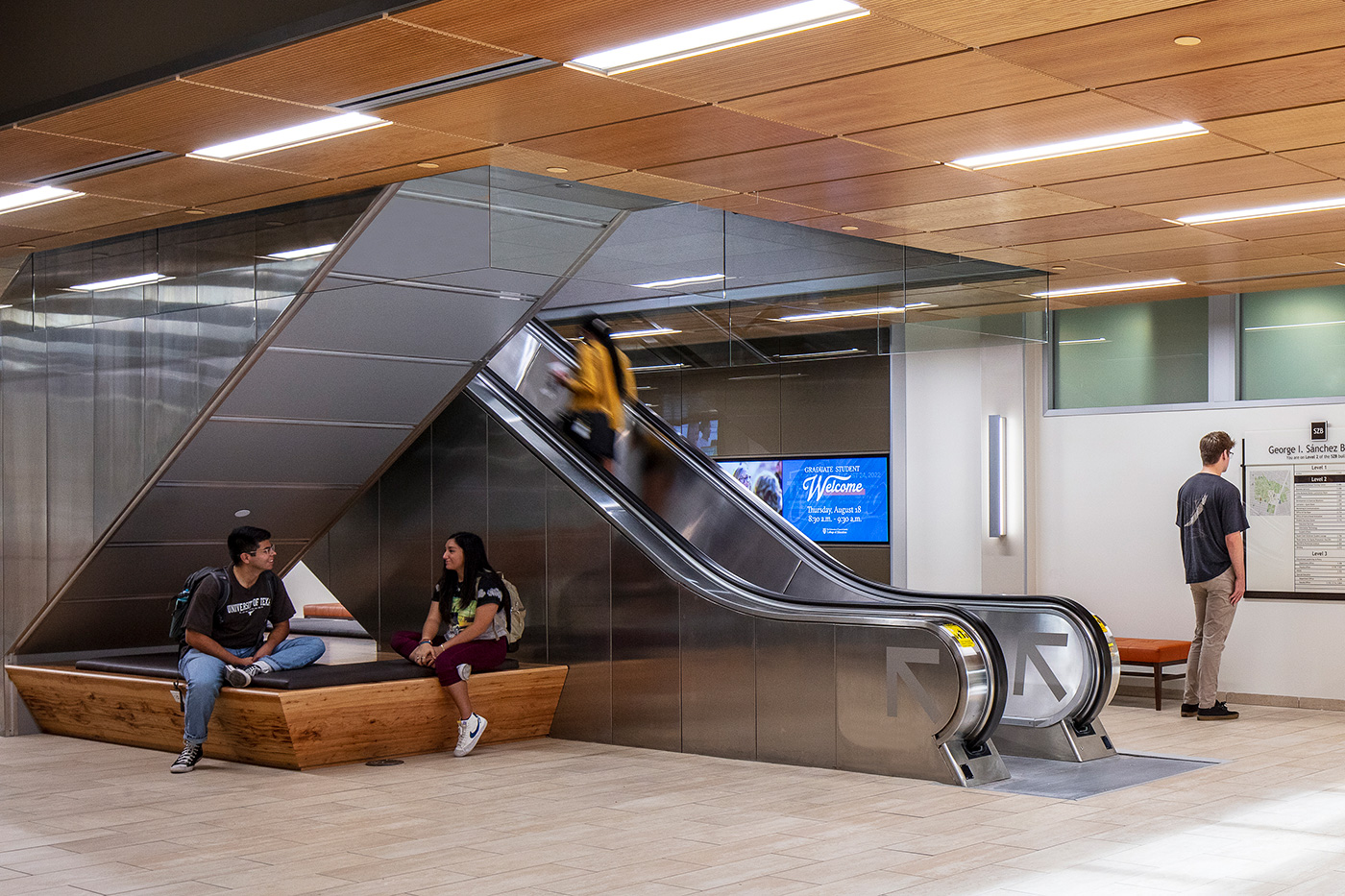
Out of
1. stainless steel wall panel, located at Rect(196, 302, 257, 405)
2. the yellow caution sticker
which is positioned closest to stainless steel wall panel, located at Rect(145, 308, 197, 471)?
stainless steel wall panel, located at Rect(196, 302, 257, 405)

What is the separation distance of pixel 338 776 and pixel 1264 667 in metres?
7.00

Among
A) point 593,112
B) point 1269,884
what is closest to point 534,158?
point 593,112

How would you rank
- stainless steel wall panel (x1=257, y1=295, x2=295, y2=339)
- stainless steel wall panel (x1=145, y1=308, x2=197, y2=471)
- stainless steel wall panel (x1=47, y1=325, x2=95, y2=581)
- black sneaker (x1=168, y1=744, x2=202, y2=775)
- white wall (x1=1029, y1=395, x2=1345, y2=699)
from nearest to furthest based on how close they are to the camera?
stainless steel wall panel (x1=257, y1=295, x2=295, y2=339) < black sneaker (x1=168, y1=744, x2=202, y2=775) < stainless steel wall panel (x1=145, y1=308, x2=197, y2=471) < stainless steel wall panel (x1=47, y1=325, x2=95, y2=581) < white wall (x1=1029, y1=395, x2=1345, y2=699)

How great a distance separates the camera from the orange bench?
10391mm

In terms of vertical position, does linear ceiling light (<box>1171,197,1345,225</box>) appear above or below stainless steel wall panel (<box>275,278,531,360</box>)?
above

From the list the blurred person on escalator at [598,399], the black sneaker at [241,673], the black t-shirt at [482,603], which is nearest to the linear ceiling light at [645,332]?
the blurred person on escalator at [598,399]

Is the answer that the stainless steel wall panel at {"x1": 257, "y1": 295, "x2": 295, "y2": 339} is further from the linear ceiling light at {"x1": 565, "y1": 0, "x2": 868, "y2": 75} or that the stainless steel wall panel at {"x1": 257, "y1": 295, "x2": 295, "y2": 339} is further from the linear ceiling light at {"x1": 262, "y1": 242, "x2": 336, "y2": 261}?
the linear ceiling light at {"x1": 565, "y1": 0, "x2": 868, "y2": 75}

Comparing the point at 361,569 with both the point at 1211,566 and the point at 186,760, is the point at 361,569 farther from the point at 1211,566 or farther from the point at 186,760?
the point at 1211,566

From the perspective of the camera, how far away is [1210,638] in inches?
394

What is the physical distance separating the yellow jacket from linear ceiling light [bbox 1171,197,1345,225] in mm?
4588

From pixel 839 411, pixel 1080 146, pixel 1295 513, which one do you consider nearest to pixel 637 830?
pixel 1080 146

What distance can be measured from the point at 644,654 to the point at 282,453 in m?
2.65

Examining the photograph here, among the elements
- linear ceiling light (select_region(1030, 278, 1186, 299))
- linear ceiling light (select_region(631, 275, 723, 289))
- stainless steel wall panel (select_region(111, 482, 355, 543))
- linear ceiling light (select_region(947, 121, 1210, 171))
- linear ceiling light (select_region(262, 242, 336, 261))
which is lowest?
stainless steel wall panel (select_region(111, 482, 355, 543))

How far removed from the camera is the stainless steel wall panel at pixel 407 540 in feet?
34.3
